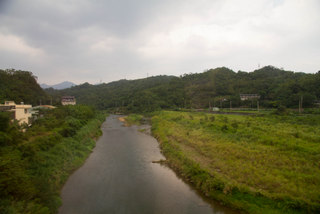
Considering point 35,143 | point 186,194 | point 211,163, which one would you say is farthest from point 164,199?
point 35,143

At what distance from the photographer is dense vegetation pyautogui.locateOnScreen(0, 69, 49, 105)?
37.4 meters

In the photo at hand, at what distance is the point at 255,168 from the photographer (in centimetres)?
1293

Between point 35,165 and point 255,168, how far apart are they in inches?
566

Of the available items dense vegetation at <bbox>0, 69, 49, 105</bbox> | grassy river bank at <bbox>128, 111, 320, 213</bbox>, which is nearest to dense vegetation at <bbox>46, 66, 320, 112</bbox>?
dense vegetation at <bbox>0, 69, 49, 105</bbox>

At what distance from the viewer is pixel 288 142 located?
53.1ft

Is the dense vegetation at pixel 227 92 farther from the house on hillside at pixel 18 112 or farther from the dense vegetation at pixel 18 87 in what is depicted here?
the house on hillside at pixel 18 112

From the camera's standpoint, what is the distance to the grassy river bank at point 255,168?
984 centimetres

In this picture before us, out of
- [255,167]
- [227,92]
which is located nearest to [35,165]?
[255,167]

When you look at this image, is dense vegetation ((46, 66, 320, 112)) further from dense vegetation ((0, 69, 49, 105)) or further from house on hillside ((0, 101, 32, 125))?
house on hillside ((0, 101, 32, 125))

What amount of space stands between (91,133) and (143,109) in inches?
1543

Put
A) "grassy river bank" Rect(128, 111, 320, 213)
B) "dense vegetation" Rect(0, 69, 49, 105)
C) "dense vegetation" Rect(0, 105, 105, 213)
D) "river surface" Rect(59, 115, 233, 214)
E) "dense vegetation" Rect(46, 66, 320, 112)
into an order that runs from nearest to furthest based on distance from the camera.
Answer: "dense vegetation" Rect(0, 105, 105, 213), "grassy river bank" Rect(128, 111, 320, 213), "river surface" Rect(59, 115, 233, 214), "dense vegetation" Rect(0, 69, 49, 105), "dense vegetation" Rect(46, 66, 320, 112)

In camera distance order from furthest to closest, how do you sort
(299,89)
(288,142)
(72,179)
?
(299,89)
(288,142)
(72,179)

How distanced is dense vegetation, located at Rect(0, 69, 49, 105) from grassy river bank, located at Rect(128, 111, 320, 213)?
3405 cm

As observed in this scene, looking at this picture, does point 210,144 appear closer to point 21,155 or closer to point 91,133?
point 21,155
